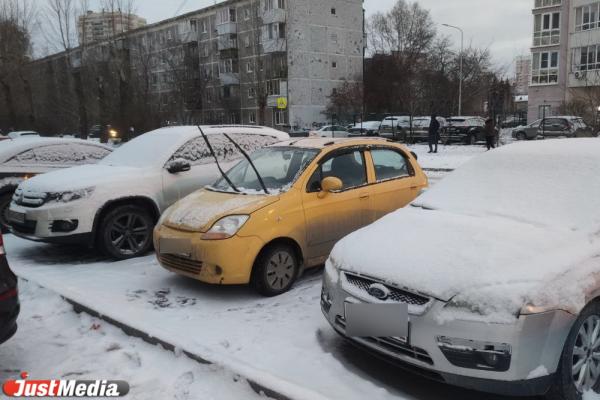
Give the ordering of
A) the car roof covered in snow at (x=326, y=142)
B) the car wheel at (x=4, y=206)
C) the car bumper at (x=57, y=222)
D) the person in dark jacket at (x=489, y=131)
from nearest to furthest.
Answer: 1. the car roof covered in snow at (x=326, y=142)
2. the car bumper at (x=57, y=222)
3. the car wheel at (x=4, y=206)
4. the person in dark jacket at (x=489, y=131)

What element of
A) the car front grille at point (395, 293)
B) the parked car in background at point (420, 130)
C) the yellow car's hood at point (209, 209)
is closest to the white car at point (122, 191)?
the yellow car's hood at point (209, 209)

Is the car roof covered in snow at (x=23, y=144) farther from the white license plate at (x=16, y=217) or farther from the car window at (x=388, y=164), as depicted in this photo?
the car window at (x=388, y=164)

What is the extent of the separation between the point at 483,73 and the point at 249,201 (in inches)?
2298

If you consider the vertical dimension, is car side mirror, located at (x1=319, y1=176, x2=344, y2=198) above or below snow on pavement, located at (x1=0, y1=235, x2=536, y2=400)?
above

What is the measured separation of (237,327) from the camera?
4.61 meters

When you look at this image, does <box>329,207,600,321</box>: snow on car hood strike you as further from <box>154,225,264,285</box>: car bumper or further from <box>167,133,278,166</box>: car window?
<box>167,133,278,166</box>: car window

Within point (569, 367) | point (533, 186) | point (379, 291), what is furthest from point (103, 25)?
point (569, 367)

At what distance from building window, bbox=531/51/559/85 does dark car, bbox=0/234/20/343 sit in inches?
1947

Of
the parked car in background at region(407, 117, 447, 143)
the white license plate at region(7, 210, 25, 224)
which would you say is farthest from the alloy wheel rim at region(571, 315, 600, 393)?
the parked car in background at region(407, 117, 447, 143)

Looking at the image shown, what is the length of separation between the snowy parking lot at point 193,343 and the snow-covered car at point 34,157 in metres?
3.22

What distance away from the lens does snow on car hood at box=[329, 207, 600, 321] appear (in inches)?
121

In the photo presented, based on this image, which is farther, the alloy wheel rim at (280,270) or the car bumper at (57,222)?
the car bumper at (57,222)

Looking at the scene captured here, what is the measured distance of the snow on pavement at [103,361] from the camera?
355 centimetres

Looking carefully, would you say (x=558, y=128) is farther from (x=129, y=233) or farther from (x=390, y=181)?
(x=129, y=233)
